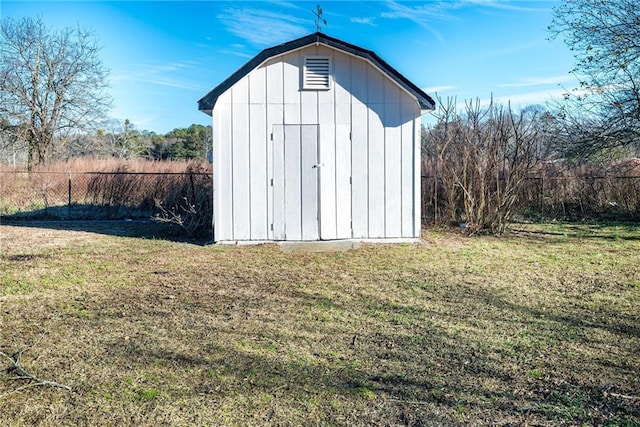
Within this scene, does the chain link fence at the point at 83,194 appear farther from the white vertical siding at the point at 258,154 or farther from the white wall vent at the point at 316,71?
the white wall vent at the point at 316,71

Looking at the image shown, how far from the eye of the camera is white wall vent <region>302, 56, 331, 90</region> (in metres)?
8.35

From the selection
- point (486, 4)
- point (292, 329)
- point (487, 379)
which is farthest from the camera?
point (486, 4)

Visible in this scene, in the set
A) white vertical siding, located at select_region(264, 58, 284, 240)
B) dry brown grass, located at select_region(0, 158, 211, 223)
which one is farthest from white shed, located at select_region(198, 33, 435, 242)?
dry brown grass, located at select_region(0, 158, 211, 223)

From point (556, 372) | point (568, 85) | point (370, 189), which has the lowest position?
point (556, 372)

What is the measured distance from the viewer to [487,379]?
121 inches

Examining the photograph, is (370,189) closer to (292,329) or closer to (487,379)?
(292,329)

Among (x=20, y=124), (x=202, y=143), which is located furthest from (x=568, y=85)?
(x=202, y=143)

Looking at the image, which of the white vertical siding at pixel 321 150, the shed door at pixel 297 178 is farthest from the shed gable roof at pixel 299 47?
the shed door at pixel 297 178

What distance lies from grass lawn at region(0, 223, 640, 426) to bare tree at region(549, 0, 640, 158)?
562cm

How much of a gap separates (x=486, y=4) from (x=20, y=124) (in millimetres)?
20101

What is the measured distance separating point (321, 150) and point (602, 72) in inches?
310

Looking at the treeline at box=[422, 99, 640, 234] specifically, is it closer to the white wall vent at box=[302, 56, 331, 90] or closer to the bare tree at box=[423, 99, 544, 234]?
the bare tree at box=[423, 99, 544, 234]

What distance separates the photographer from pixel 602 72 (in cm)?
1135

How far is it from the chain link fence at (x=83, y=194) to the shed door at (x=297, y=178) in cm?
509
